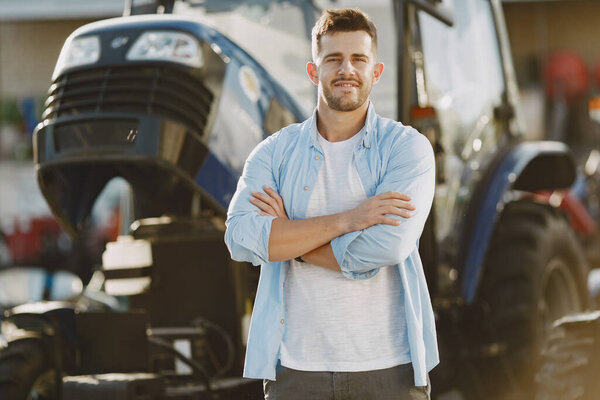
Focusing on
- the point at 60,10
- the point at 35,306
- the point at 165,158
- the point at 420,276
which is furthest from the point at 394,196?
the point at 60,10

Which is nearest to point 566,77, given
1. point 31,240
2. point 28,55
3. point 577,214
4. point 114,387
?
point 577,214

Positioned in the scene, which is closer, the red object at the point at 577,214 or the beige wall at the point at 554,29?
the red object at the point at 577,214

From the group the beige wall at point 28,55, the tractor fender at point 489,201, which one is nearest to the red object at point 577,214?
the tractor fender at point 489,201

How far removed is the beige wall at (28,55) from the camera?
18.0 meters

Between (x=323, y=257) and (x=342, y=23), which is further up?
(x=342, y=23)

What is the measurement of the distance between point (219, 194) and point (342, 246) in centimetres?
126

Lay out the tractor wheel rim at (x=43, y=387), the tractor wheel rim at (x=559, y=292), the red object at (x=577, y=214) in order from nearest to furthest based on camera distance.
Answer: the tractor wheel rim at (x=43, y=387) → the tractor wheel rim at (x=559, y=292) → the red object at (x=577, y=214)

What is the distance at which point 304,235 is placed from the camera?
102 inches

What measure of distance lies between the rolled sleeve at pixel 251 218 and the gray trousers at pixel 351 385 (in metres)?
0.32

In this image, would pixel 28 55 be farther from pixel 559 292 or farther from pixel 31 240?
pixel 559 292

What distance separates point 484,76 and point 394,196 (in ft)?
9.48

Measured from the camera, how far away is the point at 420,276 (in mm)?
2705

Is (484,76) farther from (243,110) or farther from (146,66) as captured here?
(146,66)

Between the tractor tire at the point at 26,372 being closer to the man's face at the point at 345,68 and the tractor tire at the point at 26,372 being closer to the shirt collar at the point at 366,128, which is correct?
the shirt collar at the point at 366,128
